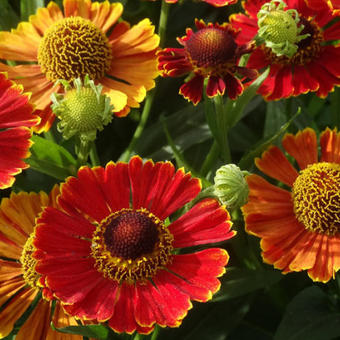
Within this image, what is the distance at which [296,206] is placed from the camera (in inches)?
43.3

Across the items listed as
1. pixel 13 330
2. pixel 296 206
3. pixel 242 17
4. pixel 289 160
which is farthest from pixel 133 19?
pixel 13 330

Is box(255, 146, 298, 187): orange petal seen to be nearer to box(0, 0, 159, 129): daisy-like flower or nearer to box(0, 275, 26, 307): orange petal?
box(0, 0, 159, 129): daisy-like flower

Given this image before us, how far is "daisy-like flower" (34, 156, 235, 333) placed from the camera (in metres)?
0.89

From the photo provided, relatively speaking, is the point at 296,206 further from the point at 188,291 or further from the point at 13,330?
the point at 13,330

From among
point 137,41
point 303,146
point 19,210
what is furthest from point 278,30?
point 19,210

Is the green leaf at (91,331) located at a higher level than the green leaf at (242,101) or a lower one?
lower

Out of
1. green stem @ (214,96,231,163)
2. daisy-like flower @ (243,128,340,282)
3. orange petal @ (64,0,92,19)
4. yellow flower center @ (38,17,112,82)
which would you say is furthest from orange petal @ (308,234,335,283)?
orange petal @ (64,0,92,19)

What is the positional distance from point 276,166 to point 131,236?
1.06ft

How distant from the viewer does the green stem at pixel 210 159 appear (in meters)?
1.13

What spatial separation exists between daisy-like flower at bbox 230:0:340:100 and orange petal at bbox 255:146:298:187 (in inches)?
4.3

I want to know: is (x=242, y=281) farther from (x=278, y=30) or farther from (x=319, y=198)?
(x=278, y=30)

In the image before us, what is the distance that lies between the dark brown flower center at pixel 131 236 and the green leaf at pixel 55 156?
187 mm

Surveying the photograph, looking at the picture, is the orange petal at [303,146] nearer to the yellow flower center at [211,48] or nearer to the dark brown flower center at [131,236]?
the yellow flower center at [211,48]

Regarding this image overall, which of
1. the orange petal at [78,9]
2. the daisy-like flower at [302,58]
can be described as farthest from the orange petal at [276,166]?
the orange petal at [78,9]
